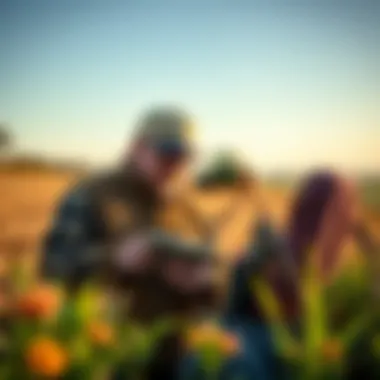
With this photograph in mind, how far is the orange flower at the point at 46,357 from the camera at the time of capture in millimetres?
1620

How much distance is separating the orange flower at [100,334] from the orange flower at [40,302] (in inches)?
2.8

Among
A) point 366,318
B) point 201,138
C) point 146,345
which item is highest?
point 201,138

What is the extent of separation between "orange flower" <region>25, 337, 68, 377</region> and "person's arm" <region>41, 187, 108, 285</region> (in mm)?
117

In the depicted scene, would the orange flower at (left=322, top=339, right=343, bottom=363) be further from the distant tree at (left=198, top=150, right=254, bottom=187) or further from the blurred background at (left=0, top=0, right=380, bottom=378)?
the distant tree at (left=198, top=150, right=254, bottom=187)

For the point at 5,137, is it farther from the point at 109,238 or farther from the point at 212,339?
the point at 212,339

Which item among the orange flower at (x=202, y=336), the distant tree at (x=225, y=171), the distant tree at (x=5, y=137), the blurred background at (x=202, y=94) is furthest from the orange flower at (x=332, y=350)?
the distant tree at (x=5, y=137)

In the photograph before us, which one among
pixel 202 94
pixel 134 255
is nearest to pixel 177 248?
pixel 134 255

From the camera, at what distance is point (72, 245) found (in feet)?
5.55

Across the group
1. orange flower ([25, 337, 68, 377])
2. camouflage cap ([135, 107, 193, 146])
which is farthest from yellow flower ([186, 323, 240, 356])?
camouflage cap ([135, 107, 193, 146])

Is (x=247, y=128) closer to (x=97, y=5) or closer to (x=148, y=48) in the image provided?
(x=148, y=48)

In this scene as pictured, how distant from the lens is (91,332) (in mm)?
1649

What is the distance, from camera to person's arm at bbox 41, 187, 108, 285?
1.68 metres

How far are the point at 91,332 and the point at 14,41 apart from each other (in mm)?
560

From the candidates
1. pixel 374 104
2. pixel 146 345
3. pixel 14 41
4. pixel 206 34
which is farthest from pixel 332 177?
pixel 14 41
